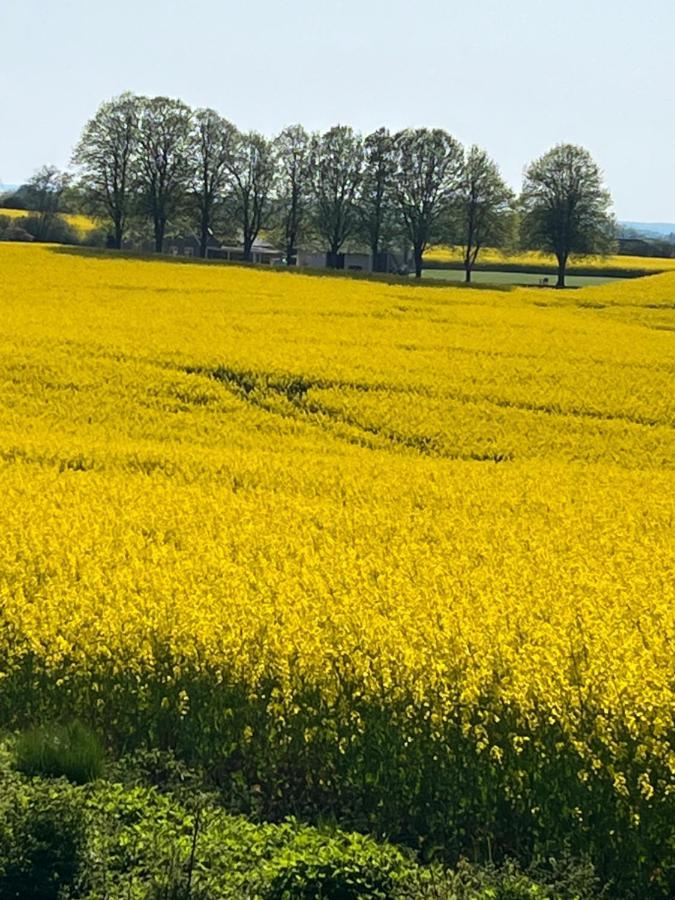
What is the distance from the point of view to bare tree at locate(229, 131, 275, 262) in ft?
213

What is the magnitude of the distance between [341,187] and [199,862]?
207 ft

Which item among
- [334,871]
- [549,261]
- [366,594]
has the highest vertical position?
[549,261]

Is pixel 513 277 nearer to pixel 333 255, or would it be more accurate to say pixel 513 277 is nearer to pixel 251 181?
pixel 333 255

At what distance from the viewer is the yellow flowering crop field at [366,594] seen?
16.7ft

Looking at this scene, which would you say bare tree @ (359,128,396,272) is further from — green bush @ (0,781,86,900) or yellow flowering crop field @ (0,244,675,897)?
green bush @ (0,781,86,900)

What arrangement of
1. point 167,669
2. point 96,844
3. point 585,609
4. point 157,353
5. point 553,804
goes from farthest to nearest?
point 157,353 < point 585,609 < point 167,669 < point 553,804 < point 96,844

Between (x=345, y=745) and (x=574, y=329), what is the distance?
23998 millimetres

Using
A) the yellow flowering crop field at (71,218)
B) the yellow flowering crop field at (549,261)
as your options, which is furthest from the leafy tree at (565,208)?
the yellow flowering crop field at (71,218)

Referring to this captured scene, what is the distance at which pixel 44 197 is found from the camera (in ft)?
274

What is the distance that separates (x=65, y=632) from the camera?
248 inches

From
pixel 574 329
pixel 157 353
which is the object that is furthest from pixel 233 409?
pixel 574 329

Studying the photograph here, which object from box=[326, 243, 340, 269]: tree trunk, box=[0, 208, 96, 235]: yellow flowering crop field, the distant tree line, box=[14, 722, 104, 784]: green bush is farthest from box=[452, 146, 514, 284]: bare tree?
box=[14, 722, 104, 784]: green bush

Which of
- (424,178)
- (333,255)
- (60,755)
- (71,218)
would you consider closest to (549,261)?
(424,178)

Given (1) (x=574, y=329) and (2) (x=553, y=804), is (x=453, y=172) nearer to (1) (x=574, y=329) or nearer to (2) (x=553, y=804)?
(1) (x=574, y=329)
